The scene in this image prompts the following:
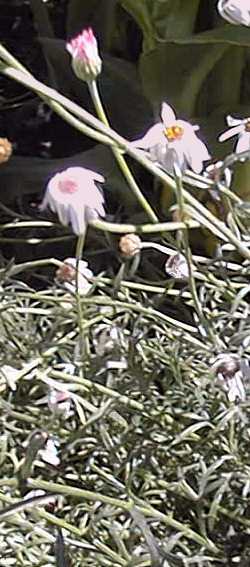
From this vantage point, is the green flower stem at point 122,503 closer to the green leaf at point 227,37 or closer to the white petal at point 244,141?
the white petal at point 244,141

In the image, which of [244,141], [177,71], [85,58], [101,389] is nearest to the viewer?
[85,58]

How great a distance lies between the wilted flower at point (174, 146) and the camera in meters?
0.79

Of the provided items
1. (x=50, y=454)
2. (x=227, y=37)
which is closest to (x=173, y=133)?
(x=50, y=454)

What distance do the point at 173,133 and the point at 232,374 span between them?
Answer: 17 centimetres

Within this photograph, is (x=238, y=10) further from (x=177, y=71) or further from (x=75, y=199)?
(x=177, y=71)

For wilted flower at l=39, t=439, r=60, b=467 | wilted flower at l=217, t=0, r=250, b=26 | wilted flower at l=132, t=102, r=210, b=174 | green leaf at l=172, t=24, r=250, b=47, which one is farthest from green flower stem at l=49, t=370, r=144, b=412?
green leaf at l=172, t=24, r=250, b=47

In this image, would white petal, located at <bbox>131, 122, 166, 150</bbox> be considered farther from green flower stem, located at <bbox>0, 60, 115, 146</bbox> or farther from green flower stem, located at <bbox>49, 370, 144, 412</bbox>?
green flower stem, located at <bbox>49, 370, 144, 412</bbox>

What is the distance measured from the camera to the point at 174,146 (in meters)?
0.80

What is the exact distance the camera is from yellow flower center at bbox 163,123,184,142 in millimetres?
811

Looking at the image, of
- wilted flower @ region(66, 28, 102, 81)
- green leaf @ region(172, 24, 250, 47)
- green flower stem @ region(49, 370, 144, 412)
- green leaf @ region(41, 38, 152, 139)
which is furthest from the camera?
green leaf @ region(41, 38, 152, 139)

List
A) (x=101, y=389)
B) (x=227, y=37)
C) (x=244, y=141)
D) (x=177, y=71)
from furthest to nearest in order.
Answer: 1. (x=177, y=71)
2. (x=227, y=37)
3. (x=244, y=141)
4. (x=101, y=389)

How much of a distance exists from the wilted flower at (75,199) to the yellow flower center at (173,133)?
2.6 inches

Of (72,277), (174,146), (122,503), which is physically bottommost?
(122,503)

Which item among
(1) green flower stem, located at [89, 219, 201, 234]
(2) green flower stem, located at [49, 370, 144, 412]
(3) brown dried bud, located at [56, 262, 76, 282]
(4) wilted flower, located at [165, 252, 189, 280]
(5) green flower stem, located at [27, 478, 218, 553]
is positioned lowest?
(5) green flower stem, located at [27, 478, 218, 553]
